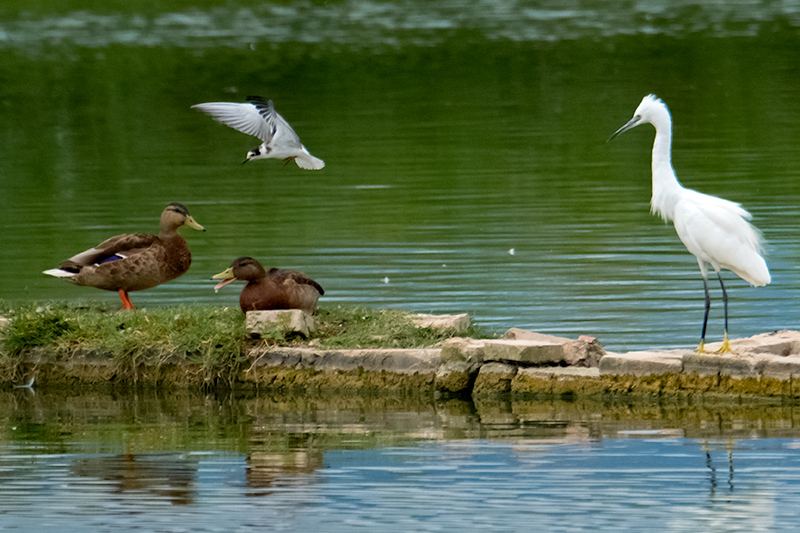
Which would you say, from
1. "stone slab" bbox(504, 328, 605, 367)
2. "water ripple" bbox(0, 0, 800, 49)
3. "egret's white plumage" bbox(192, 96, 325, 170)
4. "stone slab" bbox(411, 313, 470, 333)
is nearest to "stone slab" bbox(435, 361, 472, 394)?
"stone slab" bbox(504, 328, 605, 367)

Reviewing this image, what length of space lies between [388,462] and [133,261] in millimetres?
4212

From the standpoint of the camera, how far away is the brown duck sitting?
11.5m

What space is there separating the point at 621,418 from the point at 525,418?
2.17 feet

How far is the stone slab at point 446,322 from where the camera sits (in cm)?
1162

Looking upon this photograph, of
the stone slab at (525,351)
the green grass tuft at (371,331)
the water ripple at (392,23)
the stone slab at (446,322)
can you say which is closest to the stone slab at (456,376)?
the stone slab at (525,351)

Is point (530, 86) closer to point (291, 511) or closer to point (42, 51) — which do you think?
point (42, 51)

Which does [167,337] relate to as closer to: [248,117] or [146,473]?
[248,117]

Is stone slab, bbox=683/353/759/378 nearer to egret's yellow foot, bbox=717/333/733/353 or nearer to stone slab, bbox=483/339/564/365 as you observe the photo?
egret's yellow foot, bbox=717/333/733/353

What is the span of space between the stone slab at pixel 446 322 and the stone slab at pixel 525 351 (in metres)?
0.94

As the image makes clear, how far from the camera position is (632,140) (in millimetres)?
32688

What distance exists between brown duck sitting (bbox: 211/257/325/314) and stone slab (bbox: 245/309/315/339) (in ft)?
0.92

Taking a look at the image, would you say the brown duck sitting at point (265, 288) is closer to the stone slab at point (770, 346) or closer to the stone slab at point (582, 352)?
the stone slab at point (582, 352)

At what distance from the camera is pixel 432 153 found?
28844 mm

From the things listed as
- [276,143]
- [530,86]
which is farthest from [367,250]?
[530,86]
